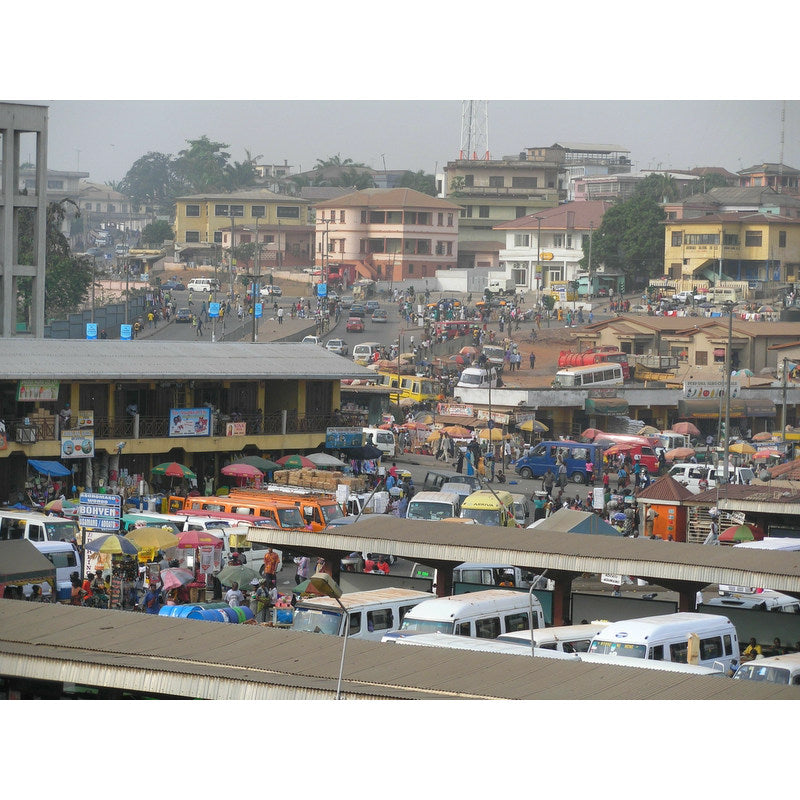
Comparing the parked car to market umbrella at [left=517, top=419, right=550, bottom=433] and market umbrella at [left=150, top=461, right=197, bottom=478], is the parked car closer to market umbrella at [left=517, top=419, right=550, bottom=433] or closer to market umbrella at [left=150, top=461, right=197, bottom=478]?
market umbrella at [left=517, top=419, right=550, bottom=433]

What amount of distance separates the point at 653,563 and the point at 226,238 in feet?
201

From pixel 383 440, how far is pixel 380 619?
1742 centimetres

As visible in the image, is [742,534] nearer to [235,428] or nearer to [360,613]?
[360,613]

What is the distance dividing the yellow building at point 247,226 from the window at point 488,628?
5832 centimetres

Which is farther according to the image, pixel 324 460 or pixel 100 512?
pixel 324 460

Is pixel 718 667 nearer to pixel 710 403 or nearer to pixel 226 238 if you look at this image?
pixel 710 403

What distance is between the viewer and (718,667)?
13.7 m

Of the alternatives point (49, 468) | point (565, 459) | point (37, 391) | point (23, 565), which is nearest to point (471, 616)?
point (23, 565)

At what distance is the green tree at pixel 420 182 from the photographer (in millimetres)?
91125

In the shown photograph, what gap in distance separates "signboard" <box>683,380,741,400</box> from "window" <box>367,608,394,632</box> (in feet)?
86.2

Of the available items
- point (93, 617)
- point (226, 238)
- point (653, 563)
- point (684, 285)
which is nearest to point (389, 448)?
point (653, 563)

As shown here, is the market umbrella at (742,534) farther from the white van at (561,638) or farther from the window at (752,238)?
the window at (752,238)

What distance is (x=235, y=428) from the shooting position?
2748 cm

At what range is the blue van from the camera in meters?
31.4
